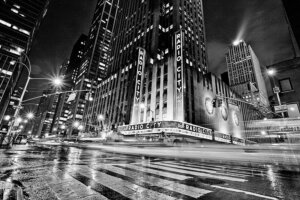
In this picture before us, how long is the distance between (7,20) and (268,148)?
485ft

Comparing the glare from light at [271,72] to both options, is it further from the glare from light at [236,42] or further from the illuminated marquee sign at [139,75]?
the glare from light at [236,42]

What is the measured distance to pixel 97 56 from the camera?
13325 cm

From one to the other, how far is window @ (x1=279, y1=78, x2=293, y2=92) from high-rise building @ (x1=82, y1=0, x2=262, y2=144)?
847 centimetres

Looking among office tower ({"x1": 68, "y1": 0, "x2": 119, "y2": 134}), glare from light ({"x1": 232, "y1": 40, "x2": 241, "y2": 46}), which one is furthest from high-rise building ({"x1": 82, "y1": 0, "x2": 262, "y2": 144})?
glare from light ({"x1": 232, "y1": 40, "x2": 241, "y2": 46})

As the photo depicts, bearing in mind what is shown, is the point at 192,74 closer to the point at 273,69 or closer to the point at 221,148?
the point at 273,69

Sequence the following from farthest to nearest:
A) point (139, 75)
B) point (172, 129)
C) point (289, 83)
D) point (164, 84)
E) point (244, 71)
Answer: point (244, 71), point (139, 75), point (164, 84), point (172, 129), point (289, 83)

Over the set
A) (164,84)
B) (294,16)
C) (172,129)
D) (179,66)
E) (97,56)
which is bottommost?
(172,129)

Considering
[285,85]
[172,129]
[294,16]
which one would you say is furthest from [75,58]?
[285,85]

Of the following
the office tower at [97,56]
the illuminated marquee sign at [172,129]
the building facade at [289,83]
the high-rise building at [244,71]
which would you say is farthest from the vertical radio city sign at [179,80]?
the high-rise building at [244,71]

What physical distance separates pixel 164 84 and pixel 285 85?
1016 inches

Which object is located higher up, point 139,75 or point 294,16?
point 139,75

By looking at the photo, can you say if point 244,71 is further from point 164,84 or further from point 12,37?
point 12,37

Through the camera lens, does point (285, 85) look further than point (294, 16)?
Yes

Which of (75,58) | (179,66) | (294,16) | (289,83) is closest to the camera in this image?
(294,16)
